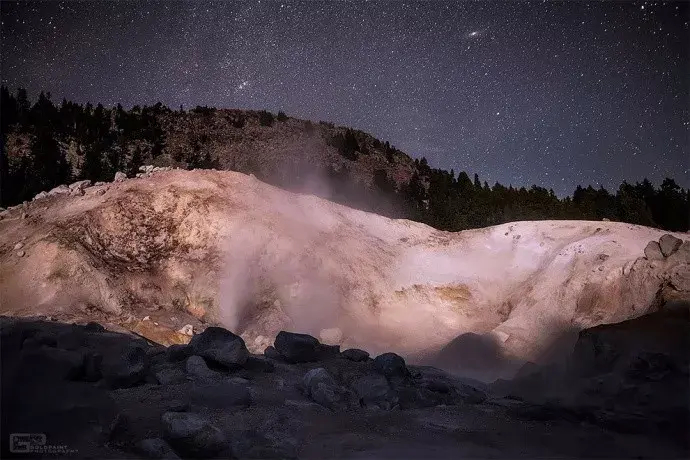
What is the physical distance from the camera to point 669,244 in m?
15.8

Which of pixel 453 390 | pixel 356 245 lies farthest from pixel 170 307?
pixel 453 390

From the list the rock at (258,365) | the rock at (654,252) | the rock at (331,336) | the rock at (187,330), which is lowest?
the rock at (331,336)

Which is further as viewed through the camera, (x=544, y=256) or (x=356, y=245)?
(x=356, y=245)

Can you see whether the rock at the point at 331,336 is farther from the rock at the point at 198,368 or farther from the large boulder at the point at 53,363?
the large boulder at the point at 53,363

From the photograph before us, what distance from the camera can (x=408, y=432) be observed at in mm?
6305

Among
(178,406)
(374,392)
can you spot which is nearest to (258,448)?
(178,406)

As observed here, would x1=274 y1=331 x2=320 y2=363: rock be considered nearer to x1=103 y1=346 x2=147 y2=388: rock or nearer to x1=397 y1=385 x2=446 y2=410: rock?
x1=397 y1=385 x2=446 y2=410: rock

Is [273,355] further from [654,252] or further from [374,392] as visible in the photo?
[654,252]

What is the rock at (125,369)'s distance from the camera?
7.29 m

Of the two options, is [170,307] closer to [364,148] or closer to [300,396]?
[300,396]

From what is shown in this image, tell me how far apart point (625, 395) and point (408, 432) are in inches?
167

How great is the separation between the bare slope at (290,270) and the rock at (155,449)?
12.7m

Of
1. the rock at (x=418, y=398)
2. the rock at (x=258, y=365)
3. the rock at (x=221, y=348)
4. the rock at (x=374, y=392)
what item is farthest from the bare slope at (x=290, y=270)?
the rock at (x=418, y=398)

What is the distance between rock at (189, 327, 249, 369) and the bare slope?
27.6 feet
